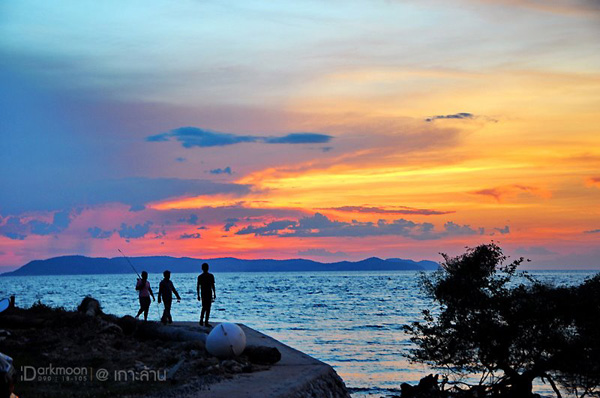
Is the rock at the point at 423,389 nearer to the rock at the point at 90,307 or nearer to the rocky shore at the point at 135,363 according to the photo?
the rocky shore at the point at 135,363

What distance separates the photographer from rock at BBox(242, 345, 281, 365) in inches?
739

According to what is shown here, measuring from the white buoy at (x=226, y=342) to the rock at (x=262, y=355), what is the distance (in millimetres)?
643

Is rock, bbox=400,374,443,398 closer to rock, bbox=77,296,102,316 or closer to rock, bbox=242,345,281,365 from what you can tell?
rock, bbox=242,345,281,365

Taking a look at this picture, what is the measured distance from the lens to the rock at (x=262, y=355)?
18.8 m

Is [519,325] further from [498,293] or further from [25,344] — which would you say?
[25,344]

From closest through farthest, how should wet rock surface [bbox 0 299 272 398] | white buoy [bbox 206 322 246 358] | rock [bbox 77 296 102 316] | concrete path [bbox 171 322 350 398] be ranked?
1. concrete path [bbox 171 322 350 398]
2. wet rock surface [bbox 0 299 272 398]
3. white buoy [bbox 206 322 246 358]
4. rock [bbox 77 296 102 316]

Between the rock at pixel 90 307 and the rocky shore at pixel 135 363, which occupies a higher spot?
the rock at pixel 90 307

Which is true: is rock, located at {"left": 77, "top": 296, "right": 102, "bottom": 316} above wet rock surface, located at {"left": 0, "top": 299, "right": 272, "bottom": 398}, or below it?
above

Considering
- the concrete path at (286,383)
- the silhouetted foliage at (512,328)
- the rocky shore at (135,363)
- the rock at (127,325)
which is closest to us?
the concrete path at (286,383)

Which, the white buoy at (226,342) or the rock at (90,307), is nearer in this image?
the white buoy at (226,342)

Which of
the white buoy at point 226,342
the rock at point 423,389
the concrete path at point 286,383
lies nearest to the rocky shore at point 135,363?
the concrete path at point 286,383

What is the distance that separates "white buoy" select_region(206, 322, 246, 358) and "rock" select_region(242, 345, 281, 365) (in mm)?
643

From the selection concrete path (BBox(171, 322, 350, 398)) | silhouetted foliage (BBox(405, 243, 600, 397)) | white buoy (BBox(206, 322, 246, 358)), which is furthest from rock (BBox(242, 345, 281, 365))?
silhouetted foliage (BBox(405, 243, 600, 397))

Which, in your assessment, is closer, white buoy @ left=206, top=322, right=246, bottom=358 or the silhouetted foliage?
white buoy @ left=206, top=322, right=246, bottom=358
